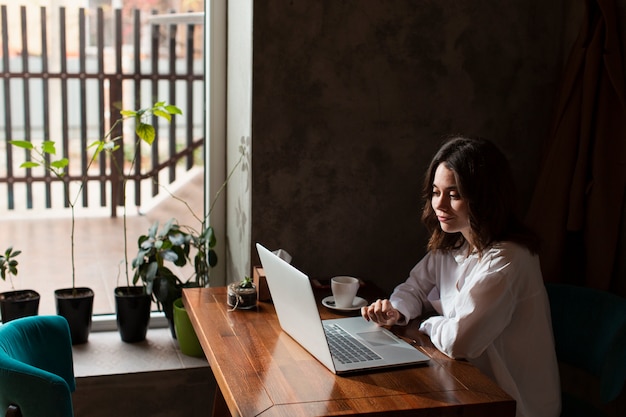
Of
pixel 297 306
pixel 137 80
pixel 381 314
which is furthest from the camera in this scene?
pixel 137 80

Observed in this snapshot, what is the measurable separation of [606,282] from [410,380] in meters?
1.03

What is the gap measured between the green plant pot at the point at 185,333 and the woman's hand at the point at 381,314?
2.67ft

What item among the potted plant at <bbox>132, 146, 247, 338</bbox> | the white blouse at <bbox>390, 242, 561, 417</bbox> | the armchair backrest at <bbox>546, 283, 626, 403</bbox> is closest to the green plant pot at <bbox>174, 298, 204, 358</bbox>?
the potted plant at <bbox>132, 146, 247, 338</bbox>

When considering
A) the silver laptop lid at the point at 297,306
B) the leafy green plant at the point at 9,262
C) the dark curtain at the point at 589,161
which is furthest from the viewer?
the leafy green plant at the point at 9,262

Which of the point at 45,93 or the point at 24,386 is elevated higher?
the point at 45,93

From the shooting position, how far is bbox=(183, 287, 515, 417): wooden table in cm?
164

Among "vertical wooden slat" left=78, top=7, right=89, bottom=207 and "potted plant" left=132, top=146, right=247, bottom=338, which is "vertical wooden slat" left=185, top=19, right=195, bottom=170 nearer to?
"potted plant" left=132, top=146, right=247, bottom=338

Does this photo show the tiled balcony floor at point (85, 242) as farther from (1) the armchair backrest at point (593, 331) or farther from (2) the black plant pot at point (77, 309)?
(1) the armchair backrest at point (593, 331)

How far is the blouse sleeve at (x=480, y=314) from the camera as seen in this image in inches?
75.6

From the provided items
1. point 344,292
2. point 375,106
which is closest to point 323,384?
point 344,292

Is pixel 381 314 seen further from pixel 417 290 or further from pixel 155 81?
pixel 155 81

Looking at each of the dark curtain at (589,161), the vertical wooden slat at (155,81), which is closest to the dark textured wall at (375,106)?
the dark curtain at (589,161)

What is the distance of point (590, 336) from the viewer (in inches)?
90.2

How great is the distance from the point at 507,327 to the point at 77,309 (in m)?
1.51
